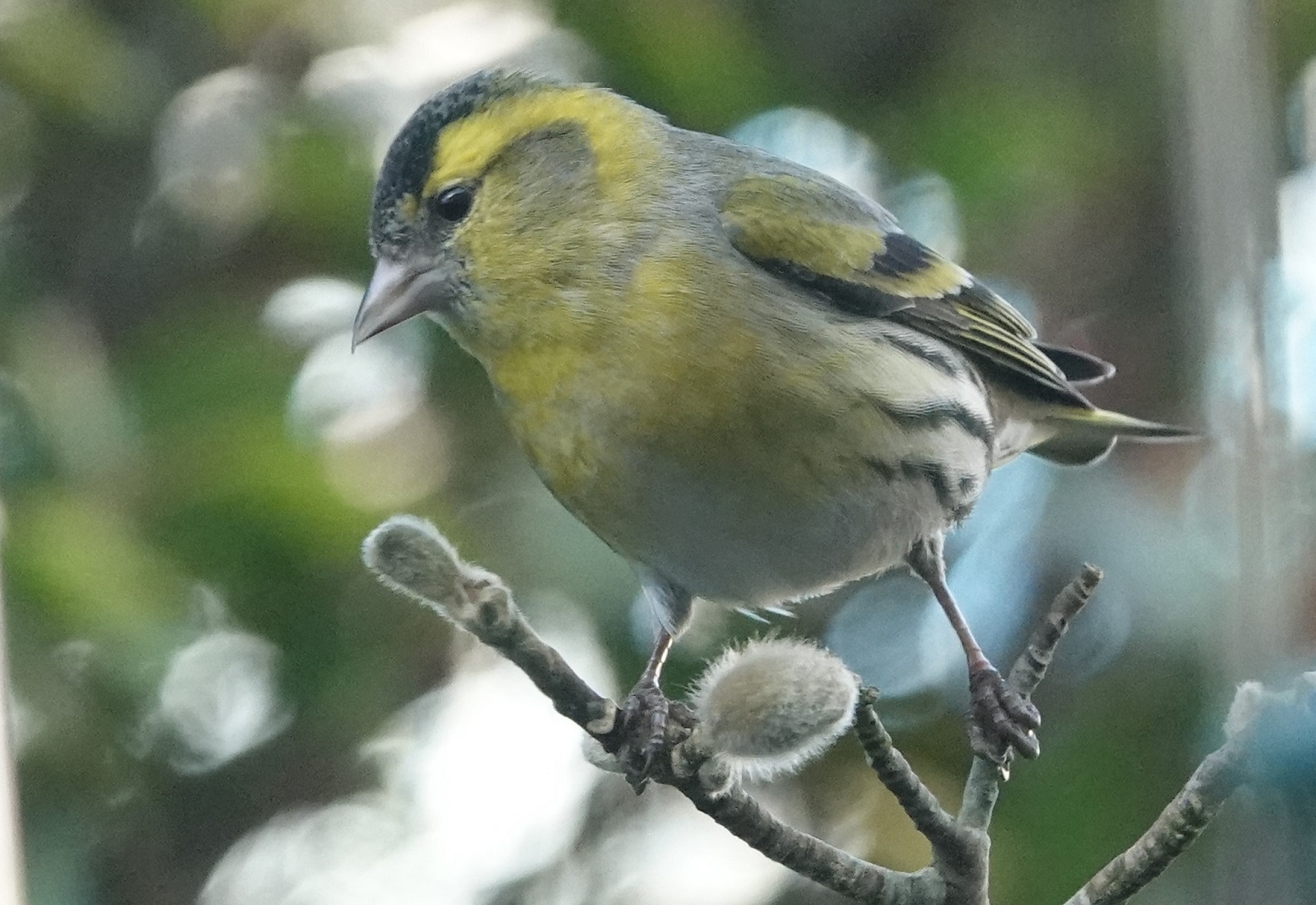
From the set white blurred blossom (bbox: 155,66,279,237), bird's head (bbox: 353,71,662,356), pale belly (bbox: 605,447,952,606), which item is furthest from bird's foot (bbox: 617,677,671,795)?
white blurred blossom (bbox: 155,66,279,237)

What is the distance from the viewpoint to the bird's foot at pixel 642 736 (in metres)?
0.71

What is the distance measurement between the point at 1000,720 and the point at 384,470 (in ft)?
1.98

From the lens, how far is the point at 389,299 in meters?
0.89

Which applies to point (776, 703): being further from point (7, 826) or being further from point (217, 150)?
point (217, 150)

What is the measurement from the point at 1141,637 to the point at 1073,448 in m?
0.25

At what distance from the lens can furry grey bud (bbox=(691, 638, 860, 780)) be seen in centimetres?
60

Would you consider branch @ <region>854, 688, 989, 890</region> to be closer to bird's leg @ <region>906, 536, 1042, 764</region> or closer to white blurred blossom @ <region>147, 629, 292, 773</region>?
bird's leg @ <region>906, 536, 1042, 764</region>

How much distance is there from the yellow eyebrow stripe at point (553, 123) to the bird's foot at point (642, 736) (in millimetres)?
345

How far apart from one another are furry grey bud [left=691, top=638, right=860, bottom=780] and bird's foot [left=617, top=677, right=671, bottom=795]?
75 mm

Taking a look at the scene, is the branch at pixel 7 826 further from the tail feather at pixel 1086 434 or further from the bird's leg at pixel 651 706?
the tail feather at pixel 1086 434

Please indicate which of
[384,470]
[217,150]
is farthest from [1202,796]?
[217,150]

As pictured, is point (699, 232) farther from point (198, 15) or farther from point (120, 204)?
point (120, 204)

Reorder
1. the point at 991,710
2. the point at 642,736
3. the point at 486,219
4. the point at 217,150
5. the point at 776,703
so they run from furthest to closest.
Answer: the point at 217,150 < the point at 486,219 < the point at 991,710 < the point at 642,736 < the point at 776,703

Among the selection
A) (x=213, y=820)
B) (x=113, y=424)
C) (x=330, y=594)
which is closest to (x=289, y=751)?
(x=213, y=820)
